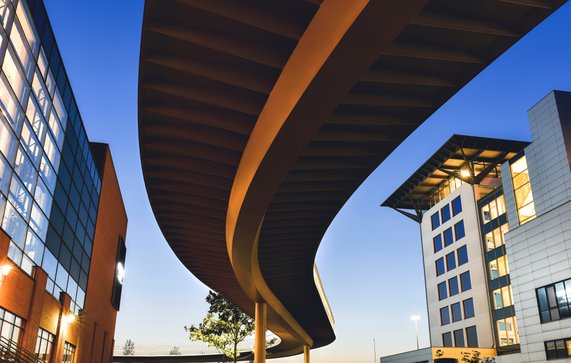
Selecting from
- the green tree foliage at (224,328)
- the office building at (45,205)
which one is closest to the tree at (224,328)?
the green tree foliage at (224,328)

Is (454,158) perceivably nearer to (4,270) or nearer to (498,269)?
(498,269)

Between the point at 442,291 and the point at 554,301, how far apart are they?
1133 inches

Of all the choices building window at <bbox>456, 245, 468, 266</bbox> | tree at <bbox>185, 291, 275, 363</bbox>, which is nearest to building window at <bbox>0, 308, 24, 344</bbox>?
tree at <bbox>185, 291, 275, 363</bbox>

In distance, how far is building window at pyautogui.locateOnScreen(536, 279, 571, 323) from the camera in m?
34.8

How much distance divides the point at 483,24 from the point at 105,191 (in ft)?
119

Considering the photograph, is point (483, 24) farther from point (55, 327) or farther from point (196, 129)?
point (55, 327)

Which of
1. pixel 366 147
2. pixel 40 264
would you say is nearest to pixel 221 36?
pixel 366 147

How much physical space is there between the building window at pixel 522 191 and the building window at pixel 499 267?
1182cm

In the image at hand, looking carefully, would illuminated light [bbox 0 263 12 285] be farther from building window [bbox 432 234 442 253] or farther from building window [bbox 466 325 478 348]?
building window [bbox 432 234 442 253]

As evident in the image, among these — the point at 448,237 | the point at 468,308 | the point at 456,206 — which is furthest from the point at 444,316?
the point at 456,206

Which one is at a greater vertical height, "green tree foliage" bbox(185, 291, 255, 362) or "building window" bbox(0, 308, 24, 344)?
"green tree foliage" bbox(185, 291, 255, 362)

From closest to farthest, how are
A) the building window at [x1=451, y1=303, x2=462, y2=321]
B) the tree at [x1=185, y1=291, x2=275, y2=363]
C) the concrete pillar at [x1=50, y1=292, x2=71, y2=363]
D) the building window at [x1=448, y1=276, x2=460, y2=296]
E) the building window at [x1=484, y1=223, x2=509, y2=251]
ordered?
1. the concrete pillar at [x1=50, y1=292, x2=71, y2=363]
2. the tree at [x1=185, y1=291, x2=275, y2=363]
3. the building window at [x1=484, y1=223, x2=509, y2=251]
4. the building window at [x1=451, y1=303, x2=462, y2=321]
5. the building window at [x1=448, y1=276, x2=460, y2=296]

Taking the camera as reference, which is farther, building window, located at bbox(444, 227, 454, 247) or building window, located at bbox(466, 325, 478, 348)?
building window, located at bbox(444, 227, 454, 247)

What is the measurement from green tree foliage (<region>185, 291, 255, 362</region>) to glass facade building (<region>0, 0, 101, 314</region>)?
15102 mm
